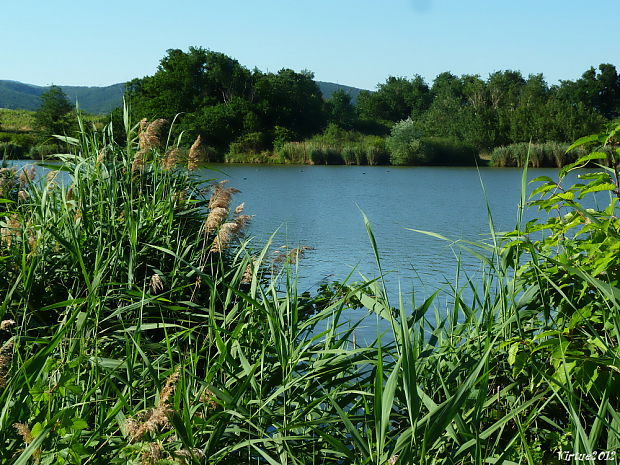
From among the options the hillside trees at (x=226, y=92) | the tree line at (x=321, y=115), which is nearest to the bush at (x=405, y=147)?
the tree line at (x=321, y=115)

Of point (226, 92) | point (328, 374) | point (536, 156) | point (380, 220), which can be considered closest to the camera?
point (328, 374)

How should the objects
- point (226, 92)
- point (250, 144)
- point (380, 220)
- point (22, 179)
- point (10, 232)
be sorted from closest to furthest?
point (10, 232) < point (22, 179) < point (380, 220) < point (250, 144) < point (226, 92)

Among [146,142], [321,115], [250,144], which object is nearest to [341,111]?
[321,115]

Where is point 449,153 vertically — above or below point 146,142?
below

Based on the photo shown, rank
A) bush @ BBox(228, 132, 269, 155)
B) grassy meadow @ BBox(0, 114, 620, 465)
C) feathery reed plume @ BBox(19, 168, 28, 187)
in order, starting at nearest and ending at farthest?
1. grassy meadow @ BBox(0, 114, 620, 465)
2. feathery reed plume @ BBox(19, 168, 28, 187)
3. bush @ BBox(228, 132, 269, 155)

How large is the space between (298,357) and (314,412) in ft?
0.89

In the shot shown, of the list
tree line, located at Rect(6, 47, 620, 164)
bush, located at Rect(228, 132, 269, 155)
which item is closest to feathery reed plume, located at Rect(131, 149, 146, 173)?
tree line, located at Rect(6, 47, 620, 164)

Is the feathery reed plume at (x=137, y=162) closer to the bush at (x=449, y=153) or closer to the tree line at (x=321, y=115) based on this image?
Result: the tree line at (x=321, y=115)

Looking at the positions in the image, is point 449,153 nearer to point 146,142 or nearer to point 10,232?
point 146,142

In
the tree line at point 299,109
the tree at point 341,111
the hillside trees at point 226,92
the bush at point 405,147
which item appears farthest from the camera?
the tree at point 341,111

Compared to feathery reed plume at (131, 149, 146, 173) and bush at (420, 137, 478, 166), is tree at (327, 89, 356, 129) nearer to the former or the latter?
bush at (420, 137, 478, 166)

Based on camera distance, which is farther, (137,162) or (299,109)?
(299,109)

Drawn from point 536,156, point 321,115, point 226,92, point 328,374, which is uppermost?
point 226,92

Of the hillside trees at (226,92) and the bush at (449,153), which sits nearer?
the bush at (449,153)
